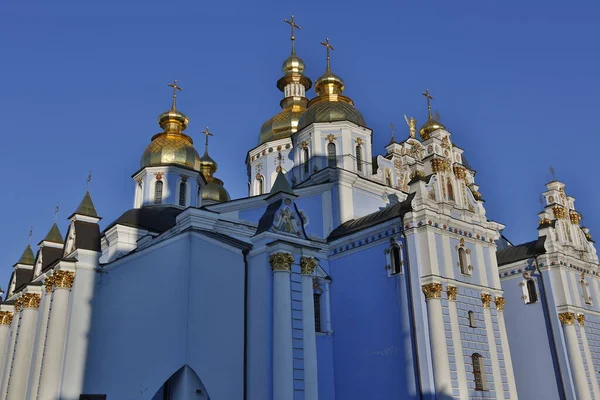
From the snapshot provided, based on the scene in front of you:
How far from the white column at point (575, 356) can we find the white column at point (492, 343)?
170 inches

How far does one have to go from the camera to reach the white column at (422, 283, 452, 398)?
15219 mm

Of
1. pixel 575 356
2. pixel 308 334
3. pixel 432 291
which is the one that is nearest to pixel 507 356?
pixel 432 291

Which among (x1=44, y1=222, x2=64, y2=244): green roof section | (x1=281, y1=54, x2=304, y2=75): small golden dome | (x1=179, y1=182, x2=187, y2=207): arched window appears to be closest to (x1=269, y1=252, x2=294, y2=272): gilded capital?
(x1=44, y1=222, x2=64, y2=244): green roof section

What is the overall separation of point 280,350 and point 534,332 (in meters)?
12.3

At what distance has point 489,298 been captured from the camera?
57.5ft

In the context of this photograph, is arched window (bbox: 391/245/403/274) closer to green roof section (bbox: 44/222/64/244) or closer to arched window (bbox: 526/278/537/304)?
arched window (bbox: 526/278/537/304)

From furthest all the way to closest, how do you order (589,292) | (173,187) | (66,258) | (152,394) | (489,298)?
(173,187), (589,292), (489,298), (66,258), (152,394)

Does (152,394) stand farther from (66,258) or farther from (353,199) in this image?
(353,199)

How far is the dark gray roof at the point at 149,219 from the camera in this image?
74.0 feet

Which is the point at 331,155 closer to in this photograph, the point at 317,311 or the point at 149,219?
the point at 317,311

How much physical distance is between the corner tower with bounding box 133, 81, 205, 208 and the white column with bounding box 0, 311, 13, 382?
679 cm

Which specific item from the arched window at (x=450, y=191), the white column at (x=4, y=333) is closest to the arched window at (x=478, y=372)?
the arched window at (x=450, y=191)

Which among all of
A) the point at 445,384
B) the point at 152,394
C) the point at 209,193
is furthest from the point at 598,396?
the point at 209,193

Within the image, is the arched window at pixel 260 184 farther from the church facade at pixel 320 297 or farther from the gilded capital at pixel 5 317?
the gilded capital at pixel 5 317
